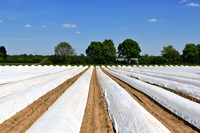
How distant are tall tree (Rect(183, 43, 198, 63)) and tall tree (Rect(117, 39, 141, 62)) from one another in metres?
13.6

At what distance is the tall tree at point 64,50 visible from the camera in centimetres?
5525

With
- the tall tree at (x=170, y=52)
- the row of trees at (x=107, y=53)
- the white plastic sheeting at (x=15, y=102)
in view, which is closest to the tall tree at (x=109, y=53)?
the row of trees at (x=107, y=53)

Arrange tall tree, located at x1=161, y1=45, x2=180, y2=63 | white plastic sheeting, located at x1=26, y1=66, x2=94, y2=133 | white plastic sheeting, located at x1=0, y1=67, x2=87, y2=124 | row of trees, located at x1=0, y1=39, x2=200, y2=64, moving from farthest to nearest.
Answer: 1. tall tree, located at x1=161, y1=45, x2=180, y2=63
2. row of trees, located at x1=0, y1=39, x2=200, y2=64
3. white plastic sheeting, located at x1=0, y1=67, x2=87, y2=124
4. white plastic sheeting, located at x1=26, y1=66, x2=94, y2=133

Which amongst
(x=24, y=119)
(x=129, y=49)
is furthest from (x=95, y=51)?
(x=24, y=119)

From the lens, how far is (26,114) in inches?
202

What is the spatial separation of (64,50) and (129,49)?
19094 millimetres

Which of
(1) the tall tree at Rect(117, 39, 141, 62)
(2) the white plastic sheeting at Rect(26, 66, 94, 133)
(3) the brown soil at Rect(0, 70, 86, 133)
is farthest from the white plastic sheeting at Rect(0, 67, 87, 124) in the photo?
(1) the tall tree at Rect(117, 39, 141, 62)

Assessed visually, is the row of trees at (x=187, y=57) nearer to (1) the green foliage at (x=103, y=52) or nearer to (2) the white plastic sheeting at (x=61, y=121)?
(1) the green foliage at (x=103, y=52)

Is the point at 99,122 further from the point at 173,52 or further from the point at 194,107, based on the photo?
the point at 173,52

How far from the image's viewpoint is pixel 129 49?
52281 mm

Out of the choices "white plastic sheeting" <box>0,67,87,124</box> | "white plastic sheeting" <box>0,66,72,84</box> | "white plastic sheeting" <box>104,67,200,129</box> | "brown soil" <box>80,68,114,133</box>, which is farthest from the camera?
"white plastic sheeting" <box>0,66,72,84</box>

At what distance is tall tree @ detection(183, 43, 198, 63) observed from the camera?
52.5 meters

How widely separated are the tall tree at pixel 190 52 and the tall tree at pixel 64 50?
32.7 metres

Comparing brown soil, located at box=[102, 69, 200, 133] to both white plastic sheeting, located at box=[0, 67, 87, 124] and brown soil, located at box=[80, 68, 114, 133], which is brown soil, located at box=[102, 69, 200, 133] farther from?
white plastic sheeting, located at box=[0, 67, 87, 124]
